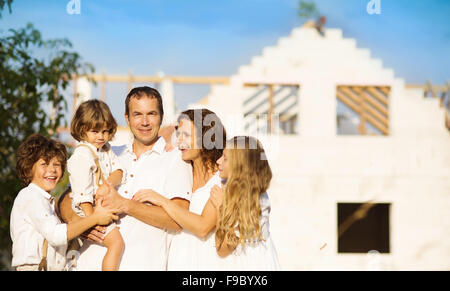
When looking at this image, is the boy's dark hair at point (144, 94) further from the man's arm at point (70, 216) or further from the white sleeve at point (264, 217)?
the white sleeve at point (264, 217)

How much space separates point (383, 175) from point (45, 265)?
1022 cm

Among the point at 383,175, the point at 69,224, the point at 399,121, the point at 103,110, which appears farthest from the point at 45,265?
the point at 399,121

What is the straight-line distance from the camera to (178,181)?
119 inches

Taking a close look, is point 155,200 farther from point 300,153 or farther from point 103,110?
point 300,153

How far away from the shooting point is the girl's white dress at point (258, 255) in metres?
3.18

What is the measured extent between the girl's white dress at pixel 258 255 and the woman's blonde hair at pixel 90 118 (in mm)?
969

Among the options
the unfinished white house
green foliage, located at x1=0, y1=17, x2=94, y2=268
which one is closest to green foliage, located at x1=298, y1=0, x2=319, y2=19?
the unfinished white house

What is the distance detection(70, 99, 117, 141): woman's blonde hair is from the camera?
3.13m

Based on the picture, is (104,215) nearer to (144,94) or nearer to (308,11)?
(144,94)

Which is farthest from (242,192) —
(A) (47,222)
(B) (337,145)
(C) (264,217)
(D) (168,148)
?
(B) (337,145)

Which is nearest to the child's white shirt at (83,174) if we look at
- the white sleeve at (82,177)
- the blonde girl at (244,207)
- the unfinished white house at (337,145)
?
the white sleeve at (82,177)

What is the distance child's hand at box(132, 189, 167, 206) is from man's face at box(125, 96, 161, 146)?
347 mm

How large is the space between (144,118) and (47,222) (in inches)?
29.4

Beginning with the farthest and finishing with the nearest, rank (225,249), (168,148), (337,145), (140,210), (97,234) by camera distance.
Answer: (337,145), (168,148), (225,249), (97,234), (140,210)
